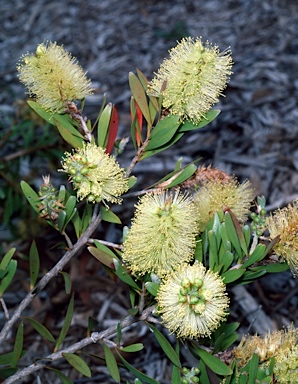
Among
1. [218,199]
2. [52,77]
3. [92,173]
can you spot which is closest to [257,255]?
[218,199]

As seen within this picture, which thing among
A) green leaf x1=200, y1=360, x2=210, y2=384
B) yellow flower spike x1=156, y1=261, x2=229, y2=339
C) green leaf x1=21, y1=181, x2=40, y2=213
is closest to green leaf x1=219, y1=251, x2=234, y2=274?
yellow flower spike x1=156, y1=261, x2=229, y2=339

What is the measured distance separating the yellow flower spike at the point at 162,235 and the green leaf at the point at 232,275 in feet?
0.38

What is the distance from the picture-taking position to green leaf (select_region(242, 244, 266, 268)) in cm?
114

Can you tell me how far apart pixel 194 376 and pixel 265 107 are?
2168mm

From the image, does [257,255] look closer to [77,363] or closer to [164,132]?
[164,132]

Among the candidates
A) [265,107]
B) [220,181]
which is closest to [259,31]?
[265,107]

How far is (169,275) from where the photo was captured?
1.06 metres

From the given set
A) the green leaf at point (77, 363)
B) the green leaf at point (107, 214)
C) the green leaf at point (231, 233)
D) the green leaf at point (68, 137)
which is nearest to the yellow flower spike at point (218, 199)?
the green leaf at point (231, 233)

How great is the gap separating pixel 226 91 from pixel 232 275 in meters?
2.25

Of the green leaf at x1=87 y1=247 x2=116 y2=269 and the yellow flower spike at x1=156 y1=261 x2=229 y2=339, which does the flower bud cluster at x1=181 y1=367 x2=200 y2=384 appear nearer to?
the yellow flower spike at x1=156 y1=261 x2=229 y2=339

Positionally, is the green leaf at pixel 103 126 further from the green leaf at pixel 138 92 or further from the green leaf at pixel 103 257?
the green leaf at pixel 103 257

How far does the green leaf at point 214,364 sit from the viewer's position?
114cm

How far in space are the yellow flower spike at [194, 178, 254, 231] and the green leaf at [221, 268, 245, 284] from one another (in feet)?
0.53

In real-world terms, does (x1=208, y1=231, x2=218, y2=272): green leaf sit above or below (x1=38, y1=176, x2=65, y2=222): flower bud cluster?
below
